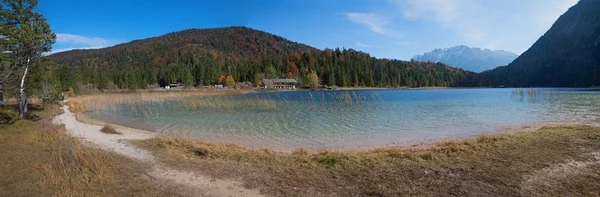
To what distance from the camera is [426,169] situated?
22.6ft

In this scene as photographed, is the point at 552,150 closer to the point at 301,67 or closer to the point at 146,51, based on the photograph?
the point at 301,67

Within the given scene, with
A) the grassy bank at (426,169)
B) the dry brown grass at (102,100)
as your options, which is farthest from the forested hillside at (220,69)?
the grassy bank at (426,169)

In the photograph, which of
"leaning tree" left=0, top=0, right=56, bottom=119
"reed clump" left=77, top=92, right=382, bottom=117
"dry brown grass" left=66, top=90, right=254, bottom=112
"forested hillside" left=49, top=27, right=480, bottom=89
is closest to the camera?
"leaning tree" left=0, top=0, right=56, bottom=119

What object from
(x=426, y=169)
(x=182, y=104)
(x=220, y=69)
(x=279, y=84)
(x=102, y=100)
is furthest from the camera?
(x=220, y=69)

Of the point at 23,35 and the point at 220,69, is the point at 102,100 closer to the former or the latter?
the point at 23,35

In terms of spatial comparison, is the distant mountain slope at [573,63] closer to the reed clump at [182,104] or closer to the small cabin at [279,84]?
the small cabin at [279,84]

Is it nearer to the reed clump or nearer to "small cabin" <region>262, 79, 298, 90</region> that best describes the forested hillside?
"small cabin" <region>262, 79, 298, 90</region>

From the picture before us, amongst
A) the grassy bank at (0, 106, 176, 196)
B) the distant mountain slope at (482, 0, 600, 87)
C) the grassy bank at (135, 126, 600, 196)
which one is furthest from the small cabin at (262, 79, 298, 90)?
the distant mountain slope at (482, 0, 600, 87)

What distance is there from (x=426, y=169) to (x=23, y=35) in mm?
21166

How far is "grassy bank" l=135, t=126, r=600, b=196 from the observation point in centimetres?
567

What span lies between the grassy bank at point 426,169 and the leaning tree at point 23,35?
12.7 metres

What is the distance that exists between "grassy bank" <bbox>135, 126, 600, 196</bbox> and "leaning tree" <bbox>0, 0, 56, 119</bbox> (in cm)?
1269

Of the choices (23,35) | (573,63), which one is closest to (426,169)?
(23,35)

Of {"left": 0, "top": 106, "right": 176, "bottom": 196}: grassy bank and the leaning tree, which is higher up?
the leaning tree
